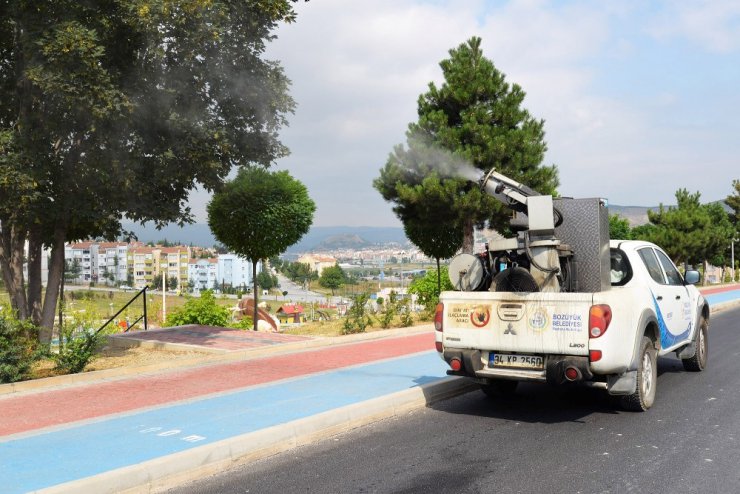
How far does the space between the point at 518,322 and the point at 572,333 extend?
576 millimetres

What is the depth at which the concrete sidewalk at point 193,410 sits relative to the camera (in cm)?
524

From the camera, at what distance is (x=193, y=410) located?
7.28m

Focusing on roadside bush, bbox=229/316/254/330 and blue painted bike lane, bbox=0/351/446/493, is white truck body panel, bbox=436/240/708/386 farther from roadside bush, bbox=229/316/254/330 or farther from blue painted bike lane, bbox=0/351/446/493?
roadside bush, bbox=229/316/254/330

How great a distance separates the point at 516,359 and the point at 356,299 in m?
8.99

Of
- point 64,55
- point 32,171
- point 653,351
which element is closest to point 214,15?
point 64,55

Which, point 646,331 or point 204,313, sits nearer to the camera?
point 646,331

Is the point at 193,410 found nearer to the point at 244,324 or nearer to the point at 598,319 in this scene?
the point at 598,319

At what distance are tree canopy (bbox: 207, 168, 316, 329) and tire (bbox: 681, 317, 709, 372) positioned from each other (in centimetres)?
1031

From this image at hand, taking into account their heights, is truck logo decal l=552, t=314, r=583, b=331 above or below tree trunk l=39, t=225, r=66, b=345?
below

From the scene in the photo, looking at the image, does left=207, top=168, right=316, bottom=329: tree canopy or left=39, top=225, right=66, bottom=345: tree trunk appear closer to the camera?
left=39, top=225, right=66, bottom=345: tree trunk

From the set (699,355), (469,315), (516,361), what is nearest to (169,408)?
(469,315)

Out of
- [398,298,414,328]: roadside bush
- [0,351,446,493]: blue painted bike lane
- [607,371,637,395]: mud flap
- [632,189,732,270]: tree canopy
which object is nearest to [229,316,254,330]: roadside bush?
[398,298,414,328]: roadside bush

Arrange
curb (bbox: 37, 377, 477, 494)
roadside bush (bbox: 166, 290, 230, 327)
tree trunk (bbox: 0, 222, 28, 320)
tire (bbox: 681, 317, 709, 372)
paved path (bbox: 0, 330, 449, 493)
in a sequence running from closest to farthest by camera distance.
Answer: curb (bbox: 37, 377, 477, 494), paved path (bbox: 0, 330, 449, 493), tire (bbox: 681, 317, 709, 372), tree trunk (bbox: 0, 222, 28, 320), roadside bush (bbox: 166, 290, 230, 327)

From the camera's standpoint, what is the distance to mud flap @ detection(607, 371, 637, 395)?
21.6 ft
